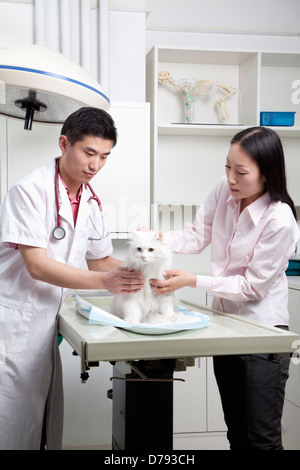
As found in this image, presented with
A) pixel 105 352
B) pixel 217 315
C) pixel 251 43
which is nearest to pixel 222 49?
pixel 251 43

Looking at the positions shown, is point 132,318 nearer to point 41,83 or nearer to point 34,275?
point 34,275

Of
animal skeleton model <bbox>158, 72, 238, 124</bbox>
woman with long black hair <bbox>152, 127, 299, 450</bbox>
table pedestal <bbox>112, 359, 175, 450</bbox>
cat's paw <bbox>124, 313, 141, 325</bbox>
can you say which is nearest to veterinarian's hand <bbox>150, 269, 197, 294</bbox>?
woman with long black hair <bbox>152, 127, 299, 450</bbox>

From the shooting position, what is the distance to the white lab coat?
1621 mm

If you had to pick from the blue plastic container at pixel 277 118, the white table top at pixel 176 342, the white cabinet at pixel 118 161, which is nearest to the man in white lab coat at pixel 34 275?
the white table top at pixel 176 342

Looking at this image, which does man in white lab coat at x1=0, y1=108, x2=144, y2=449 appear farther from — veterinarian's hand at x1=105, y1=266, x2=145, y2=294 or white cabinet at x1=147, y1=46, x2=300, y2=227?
white cabinet at x1=147, y1=46, x2=300, y2=227

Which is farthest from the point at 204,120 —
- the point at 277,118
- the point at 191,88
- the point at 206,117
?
the point at 277,118

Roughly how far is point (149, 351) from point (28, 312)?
58cm

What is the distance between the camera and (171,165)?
3494 mm

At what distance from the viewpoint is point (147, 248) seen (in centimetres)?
159

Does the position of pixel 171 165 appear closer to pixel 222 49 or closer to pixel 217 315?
pixel 222 49

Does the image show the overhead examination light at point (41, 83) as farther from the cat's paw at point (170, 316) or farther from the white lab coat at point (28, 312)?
the cat's paw at point (170, 316)

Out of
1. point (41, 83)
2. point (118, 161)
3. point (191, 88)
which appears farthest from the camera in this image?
point (191, 88)

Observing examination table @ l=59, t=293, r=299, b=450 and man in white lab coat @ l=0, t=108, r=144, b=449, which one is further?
man in white lab coat @ l=0, t=108, r=144, b=449
